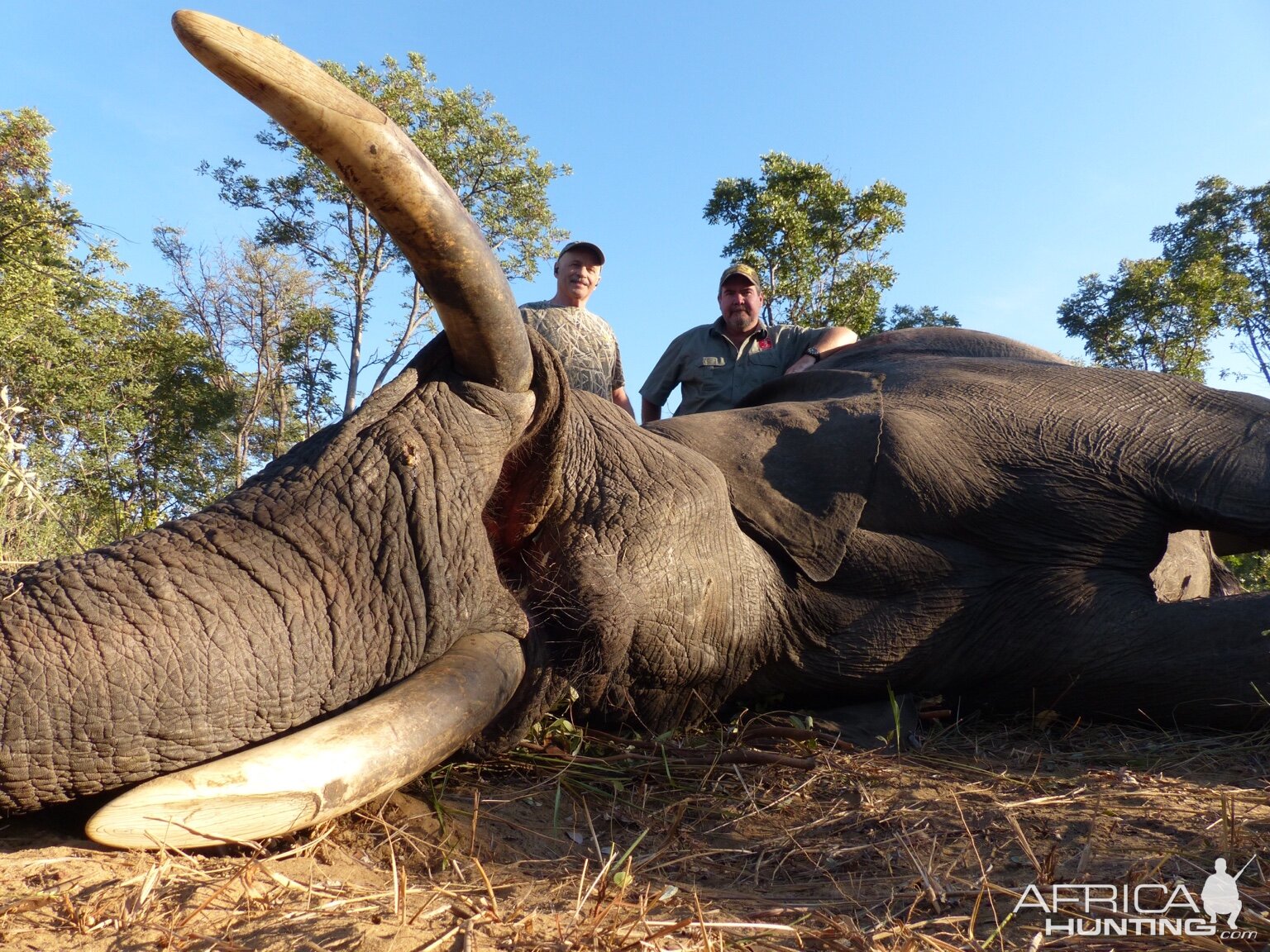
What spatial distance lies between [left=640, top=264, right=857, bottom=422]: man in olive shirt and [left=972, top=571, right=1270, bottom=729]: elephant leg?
3.47 metres

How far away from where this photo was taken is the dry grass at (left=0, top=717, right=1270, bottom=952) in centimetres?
164

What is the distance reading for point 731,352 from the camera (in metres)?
6.96

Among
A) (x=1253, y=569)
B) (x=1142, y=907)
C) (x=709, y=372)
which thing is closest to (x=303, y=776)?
(x=1142, y=907)

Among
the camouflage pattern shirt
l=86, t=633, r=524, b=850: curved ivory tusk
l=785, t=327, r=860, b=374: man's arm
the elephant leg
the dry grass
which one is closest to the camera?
the dry grass

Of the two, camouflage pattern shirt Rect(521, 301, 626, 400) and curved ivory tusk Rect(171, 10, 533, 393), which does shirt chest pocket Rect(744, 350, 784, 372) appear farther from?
curved ivory tusk Rect(171, 10, 533, 393)

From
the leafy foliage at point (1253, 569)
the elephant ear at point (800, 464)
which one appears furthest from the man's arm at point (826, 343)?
the elephant ear at point (800, 464)

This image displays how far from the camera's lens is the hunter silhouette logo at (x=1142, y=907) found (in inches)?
65.0

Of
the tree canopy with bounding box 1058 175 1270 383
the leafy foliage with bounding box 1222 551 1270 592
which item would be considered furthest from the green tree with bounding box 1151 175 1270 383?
the leafy foliage with bounding box 1222 551 1270 592

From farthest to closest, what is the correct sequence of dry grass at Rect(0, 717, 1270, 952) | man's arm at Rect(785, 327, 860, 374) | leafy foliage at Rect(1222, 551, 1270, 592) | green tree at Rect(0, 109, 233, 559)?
green tree at Rect(0, 109, 233, 559) < man's arm at Rect(785, 327, 860, 374) < leafy foliage at Rect(1222, 551, 1270, 592) < dry grass at Rect(0, 717, 1270, 952)

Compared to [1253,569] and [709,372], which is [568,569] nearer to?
[709,372]

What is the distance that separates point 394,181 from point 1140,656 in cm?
263

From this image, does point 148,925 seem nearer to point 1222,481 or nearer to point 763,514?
point 763,514

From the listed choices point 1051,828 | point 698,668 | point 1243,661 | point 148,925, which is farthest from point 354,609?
point 1243,661

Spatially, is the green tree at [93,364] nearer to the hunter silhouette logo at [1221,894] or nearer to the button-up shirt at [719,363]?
the button-up shirt at [719,363]
